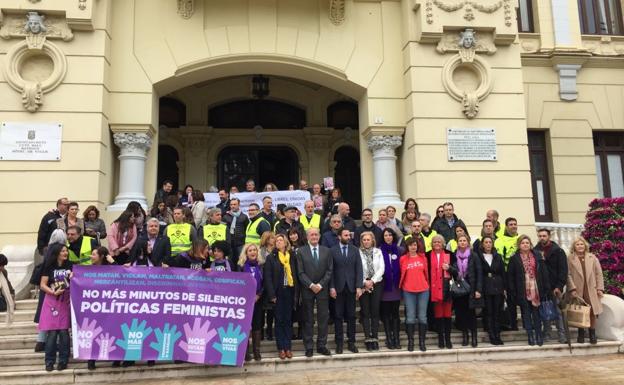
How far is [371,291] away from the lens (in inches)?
306

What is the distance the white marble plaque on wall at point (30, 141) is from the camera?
32.5ft

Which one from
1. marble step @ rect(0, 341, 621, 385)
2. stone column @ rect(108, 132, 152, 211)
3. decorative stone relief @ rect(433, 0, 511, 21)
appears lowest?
marble step @ rect(0, 341, 621, 385)

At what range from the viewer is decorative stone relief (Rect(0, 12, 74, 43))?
1017 centimetres

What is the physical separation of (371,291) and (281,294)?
148 cm

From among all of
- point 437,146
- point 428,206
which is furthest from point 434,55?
point 428,206

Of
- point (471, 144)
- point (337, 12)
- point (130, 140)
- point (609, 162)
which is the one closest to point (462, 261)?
point (471, 144)

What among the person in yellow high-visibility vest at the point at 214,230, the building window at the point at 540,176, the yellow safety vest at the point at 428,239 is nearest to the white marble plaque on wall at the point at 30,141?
the person in yellow high-visibility vest at the point at 214,230

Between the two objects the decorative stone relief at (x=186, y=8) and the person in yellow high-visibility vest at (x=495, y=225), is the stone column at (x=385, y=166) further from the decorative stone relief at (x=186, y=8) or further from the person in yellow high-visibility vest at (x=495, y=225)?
the decorative stone relief at (x=186, y=8)

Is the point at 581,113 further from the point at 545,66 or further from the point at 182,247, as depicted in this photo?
the point at 182,247

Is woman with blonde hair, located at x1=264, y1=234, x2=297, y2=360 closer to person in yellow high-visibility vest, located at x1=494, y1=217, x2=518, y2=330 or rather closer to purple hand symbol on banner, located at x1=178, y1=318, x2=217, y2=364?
purple hand symbol on banner, located at x1=178, y1=318, x2=217, y2=364

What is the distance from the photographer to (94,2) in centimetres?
1045

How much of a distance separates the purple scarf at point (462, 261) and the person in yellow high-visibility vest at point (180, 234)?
14.4 ft

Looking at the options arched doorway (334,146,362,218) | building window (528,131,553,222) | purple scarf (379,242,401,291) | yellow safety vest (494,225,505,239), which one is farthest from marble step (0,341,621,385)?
arched doorway (334,146,362,218)

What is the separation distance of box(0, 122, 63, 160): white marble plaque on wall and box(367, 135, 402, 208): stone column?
22.9 ft
